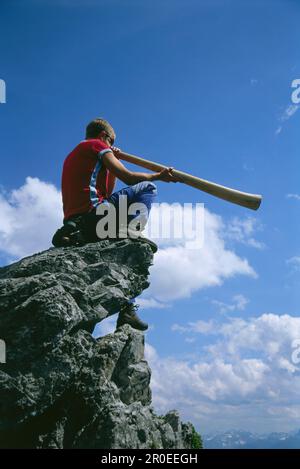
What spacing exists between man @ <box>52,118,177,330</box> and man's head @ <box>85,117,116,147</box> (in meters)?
0.36

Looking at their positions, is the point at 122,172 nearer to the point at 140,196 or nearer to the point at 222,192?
the point at 140,196

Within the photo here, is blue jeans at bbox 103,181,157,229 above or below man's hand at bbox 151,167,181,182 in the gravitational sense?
below

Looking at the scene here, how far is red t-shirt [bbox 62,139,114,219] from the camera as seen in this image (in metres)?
9.34

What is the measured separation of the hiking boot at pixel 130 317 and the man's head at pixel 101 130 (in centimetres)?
400

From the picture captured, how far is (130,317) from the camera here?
941 cm

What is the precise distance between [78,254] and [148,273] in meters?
1.60

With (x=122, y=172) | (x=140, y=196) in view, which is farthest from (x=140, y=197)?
(x=122, y=172)

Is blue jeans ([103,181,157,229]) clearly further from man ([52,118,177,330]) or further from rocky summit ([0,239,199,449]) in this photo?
rocky summit ([0,239,199,449])

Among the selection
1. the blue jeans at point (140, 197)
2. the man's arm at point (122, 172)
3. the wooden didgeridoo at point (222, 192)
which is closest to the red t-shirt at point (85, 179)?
the man's arm at point (122, 172)

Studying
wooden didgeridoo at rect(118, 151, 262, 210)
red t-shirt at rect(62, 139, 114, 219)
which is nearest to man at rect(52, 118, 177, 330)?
red t-shirt at rect(62, 139, 114, 219)
